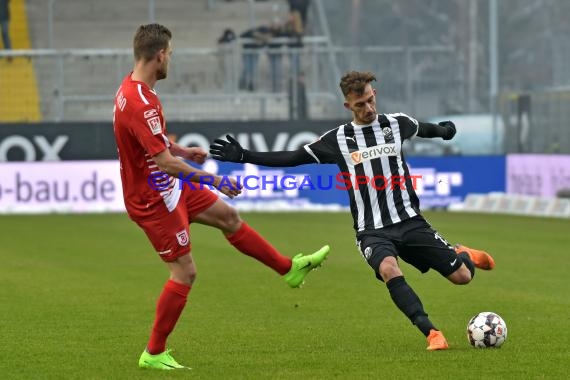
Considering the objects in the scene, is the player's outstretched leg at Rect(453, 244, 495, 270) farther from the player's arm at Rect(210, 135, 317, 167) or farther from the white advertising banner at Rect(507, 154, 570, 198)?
the white advertising banner at Rect(507, 154, 570, 198)

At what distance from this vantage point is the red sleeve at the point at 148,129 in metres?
7.98

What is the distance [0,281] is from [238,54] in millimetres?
16735

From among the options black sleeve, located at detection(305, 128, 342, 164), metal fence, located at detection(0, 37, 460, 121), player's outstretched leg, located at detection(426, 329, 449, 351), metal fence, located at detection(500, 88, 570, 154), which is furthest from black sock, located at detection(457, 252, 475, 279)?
metal fence, located at detection(0, 37, 460, 121)

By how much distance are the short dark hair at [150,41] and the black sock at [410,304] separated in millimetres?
2263

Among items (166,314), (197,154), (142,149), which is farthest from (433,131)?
(166,314)

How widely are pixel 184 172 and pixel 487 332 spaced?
7.94ft

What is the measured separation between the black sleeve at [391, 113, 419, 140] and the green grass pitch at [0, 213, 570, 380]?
148cm

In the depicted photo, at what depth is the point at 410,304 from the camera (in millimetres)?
8797

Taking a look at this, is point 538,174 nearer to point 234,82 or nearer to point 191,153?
point 234,82

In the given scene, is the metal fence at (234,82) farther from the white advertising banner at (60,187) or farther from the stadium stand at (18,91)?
the white advertising banner at (60,187)

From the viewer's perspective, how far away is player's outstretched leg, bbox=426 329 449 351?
8.70 metres

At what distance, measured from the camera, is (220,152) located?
8.81m

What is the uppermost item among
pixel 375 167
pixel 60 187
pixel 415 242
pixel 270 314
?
pixel 375 167

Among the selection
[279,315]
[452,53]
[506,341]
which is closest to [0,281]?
[279,315]
